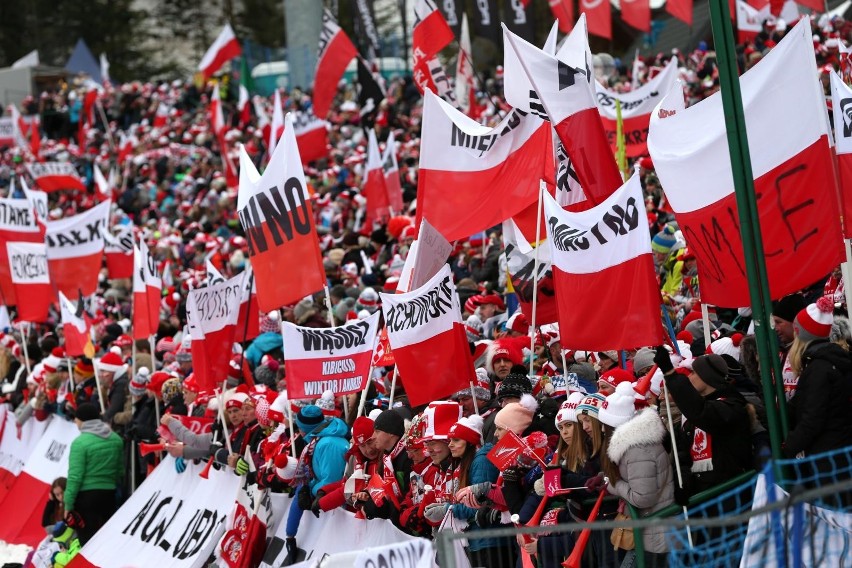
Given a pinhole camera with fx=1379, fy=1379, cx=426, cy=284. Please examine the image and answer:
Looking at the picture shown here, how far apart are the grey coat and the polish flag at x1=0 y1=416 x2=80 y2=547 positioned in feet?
30.1

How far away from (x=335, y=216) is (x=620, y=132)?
9.40 metres

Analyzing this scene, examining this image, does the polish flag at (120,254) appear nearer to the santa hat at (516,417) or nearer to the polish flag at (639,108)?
the polish flag at (639,108)

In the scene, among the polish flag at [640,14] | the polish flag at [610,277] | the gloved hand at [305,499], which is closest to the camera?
the polish flag at [610,277]

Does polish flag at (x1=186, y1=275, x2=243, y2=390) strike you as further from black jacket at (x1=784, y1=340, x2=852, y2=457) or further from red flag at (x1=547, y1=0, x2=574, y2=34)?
red flag at (x1=547, y1=0, x2=574, y2=34)

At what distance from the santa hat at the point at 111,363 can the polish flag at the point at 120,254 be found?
18.1 feet

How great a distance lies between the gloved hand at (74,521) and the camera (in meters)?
13.1

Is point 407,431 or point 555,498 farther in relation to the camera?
point 407,431

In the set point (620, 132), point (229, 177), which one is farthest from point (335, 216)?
point (620, 132)

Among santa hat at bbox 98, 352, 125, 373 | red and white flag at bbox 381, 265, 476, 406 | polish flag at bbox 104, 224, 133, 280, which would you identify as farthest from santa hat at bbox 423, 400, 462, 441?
polish flag at bbox 104, 224, 133, 280

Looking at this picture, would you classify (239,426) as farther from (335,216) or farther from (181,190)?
(181,190)

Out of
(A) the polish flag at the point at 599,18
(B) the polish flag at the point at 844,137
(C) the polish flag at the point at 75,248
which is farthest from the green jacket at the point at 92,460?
(A) the polish flag at the point at 599,18

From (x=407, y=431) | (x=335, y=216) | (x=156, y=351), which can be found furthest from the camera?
(x=335, y=216)

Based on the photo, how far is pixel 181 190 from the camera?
3067 cm

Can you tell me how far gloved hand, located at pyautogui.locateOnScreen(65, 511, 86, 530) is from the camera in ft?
42.9
